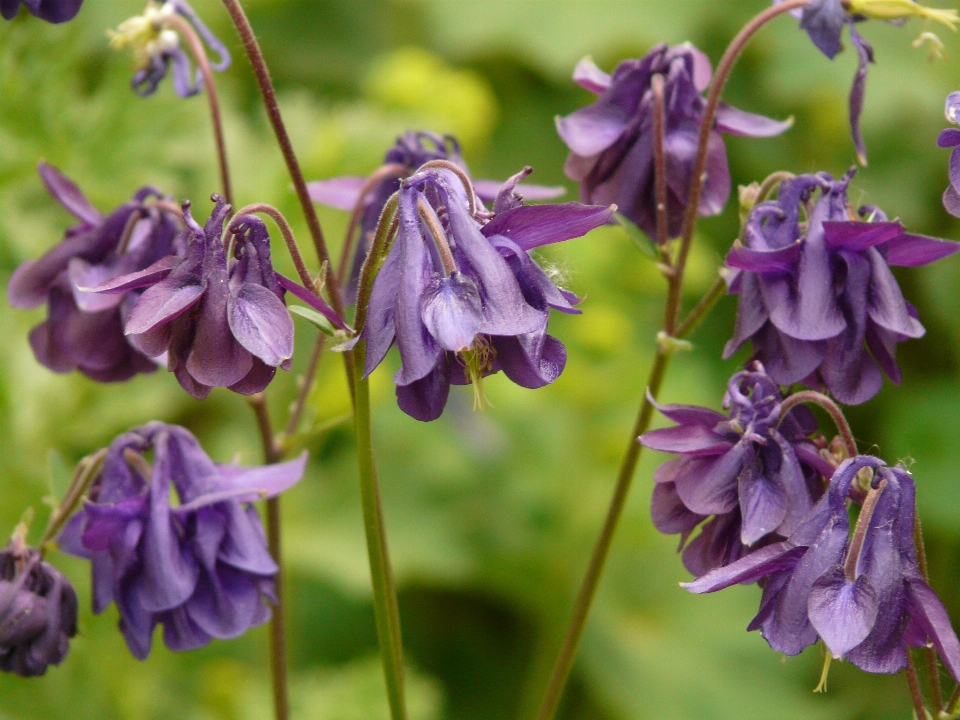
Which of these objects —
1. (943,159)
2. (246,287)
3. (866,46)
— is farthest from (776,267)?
(943,159)

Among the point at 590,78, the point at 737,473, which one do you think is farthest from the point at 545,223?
the point at 590,78

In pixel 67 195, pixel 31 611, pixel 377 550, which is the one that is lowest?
pixel 31 611

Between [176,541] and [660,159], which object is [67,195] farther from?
[660,159]

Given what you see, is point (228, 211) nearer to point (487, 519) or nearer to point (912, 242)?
point (912, 242)

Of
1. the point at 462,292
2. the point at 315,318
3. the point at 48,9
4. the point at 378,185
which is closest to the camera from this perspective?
the point at 462,292

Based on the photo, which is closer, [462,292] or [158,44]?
[462,292]
